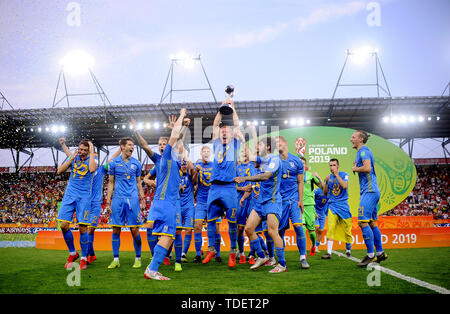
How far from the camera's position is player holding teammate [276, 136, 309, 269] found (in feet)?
20.5

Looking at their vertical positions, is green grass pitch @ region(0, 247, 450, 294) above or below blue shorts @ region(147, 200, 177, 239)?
below

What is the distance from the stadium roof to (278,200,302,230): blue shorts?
Result: 1899cm

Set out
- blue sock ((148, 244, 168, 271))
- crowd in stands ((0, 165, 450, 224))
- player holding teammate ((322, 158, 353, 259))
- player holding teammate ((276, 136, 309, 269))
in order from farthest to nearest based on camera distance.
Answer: crowd in stands ((0, 165, 450, 224)), player holding teammate ((322, 158, 353, 259)), player holding teammate ((276, 136, 309, 269)), blue sock ((148, 244, 168, 271))

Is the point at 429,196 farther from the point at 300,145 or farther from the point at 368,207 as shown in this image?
the point at 368,207

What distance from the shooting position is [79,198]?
6.65m

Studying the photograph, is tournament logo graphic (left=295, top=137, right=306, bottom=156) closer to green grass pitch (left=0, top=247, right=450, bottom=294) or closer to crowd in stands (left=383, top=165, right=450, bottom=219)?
green grass pitch (left=0, top=247, right=450, bottom=294)

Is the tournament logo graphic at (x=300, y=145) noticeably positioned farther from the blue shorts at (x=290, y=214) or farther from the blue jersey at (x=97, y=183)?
the blue jersey at (x=97, y=183)

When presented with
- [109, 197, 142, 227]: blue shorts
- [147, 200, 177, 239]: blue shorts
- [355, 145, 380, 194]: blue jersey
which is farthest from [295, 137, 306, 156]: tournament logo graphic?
[147, 200, 177, 239]: blue shorts

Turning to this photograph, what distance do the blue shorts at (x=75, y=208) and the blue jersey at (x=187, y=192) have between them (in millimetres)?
1919

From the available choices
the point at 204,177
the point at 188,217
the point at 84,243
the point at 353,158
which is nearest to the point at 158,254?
the point at 188,217

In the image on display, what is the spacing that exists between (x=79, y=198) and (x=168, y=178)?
263 cm

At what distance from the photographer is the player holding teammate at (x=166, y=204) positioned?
4.80 metres
